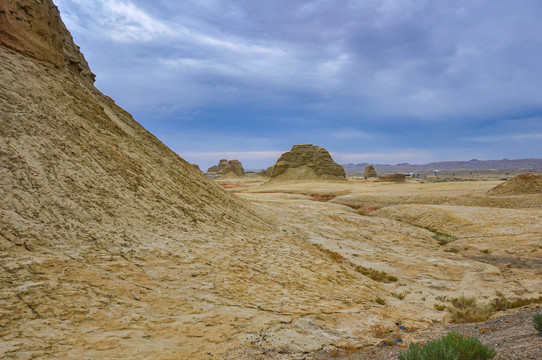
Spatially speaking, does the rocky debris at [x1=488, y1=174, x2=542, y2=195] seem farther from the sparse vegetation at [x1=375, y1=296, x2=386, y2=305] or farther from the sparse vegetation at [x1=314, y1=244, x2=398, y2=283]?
the sparse vegetation at [x1=375, y1=296, x2=386, y2=305]

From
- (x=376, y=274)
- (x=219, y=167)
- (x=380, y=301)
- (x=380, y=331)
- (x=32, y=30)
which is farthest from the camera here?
(x=219, y=167)

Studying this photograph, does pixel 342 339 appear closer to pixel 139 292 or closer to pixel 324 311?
pixel 324 311

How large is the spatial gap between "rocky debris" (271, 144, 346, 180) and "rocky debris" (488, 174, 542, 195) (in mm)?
43100

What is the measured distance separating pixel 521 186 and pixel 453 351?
113 feet

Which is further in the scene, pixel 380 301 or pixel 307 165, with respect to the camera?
pixel 307 165

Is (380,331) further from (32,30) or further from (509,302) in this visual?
(32,30)

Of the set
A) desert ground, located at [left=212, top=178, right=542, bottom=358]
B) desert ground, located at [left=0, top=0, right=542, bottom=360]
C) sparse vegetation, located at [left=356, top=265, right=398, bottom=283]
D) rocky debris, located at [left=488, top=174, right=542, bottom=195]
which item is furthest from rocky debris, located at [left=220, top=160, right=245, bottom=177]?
sparse vegetation, located at [left=356, top=265, right=398, bottom=283]

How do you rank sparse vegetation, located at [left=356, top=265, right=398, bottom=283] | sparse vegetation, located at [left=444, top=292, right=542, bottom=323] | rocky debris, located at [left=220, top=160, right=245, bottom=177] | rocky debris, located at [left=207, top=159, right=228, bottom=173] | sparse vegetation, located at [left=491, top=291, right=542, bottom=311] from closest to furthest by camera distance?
sparse vegetation, located at [left=444, top=292, right=542, bottom=323] → sparse vegetation, located at [left=491, top=291, right=542, bottom=311] → sparse vegetation, located at [left=356, top=265, right=398, bottom=283] → rocky debris, located at [left=220, top=160, right=245, bottom=177] → rocky debris, located at [left=207, top=159, right=228, bottom=173]

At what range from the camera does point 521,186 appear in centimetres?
3019

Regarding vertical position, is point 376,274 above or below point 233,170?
below

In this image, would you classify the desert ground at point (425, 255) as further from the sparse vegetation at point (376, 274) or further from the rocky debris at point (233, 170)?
the rocky debris at point (233, 170)

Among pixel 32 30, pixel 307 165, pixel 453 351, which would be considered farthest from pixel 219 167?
pixel 453 351

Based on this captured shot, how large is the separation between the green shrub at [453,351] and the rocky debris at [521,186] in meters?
32.8

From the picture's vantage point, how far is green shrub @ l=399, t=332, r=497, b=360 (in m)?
4.32
